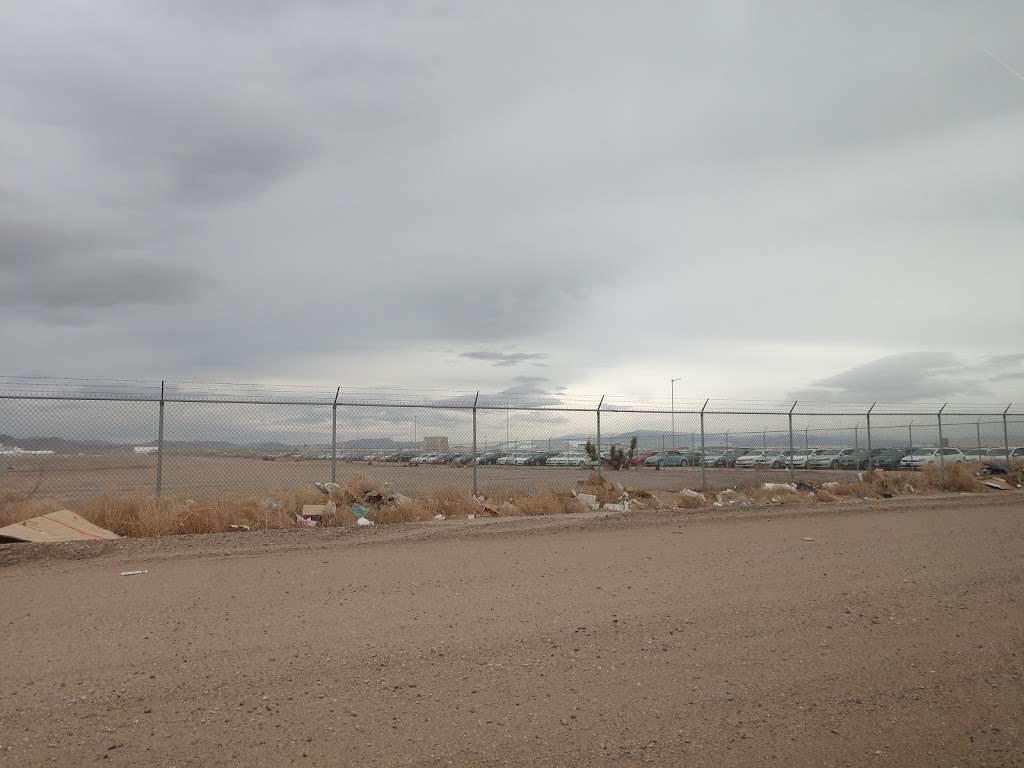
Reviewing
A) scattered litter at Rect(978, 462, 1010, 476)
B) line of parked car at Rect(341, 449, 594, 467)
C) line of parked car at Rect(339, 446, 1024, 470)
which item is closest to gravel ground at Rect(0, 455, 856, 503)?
line of parked car at Rect(341, 449, 594, 467)

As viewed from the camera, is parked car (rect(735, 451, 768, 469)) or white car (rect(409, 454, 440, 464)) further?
parked car (rect(735, 451, 768, 469))

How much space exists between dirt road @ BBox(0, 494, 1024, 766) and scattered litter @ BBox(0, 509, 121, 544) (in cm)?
74

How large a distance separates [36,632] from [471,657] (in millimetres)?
3380

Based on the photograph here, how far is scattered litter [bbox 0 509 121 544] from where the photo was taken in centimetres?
938

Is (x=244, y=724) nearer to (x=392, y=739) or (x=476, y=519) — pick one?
(x=392, y=739)

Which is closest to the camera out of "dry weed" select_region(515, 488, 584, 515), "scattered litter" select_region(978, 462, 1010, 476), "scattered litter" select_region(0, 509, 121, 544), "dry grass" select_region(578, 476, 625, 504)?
"scattered litter" select_region(0, 509, 121, 544)

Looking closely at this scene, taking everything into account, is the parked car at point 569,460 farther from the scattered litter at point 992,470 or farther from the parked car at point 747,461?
the scattered litter at point 992,470

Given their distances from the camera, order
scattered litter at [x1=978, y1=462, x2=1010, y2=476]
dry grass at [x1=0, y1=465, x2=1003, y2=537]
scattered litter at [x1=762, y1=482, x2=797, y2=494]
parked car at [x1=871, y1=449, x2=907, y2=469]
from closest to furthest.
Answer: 1. dry grass at [x1=0, y1=465, x2=1003, y2=537]
2. scattered litter at [x1=762, y1=482, x2=797, y2=494]
3. scattered litter at [x1=978, y1=462, x2=1010, y2=476]
4. parked car at [x1=871, y1=449, x2=907, y2=469]

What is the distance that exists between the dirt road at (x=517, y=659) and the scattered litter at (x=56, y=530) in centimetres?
74

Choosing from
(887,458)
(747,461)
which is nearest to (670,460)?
(747,461)

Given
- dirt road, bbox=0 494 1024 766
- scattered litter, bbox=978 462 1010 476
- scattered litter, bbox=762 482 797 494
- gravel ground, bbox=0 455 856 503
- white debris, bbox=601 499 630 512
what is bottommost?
dirt road, bbox=0 494 1024 766

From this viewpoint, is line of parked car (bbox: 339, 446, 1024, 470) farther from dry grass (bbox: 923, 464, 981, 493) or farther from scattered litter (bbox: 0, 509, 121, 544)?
scattered litter (bbox: 0, 509, 121, 544)

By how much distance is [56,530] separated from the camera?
32.6 feet

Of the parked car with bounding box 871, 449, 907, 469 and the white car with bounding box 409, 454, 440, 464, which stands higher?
the white car with bounding box 409, 454, 440, 464
